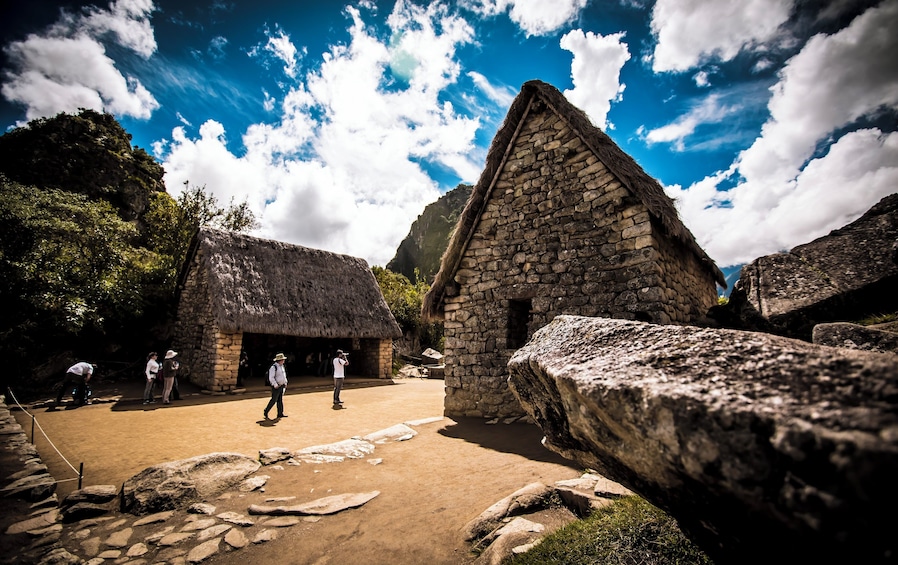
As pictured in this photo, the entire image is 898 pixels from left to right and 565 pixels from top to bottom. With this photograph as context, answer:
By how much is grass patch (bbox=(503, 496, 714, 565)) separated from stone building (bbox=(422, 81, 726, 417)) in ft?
13.3

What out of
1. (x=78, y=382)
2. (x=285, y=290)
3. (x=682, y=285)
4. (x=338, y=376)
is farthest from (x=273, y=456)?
(x=285, y=290)

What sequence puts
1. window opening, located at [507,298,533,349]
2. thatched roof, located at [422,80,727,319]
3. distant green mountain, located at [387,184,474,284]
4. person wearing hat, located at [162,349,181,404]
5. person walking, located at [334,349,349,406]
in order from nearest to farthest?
1. thatched roof, located at [422,80,727,319]
2. window opening, located at [507,298,533,349]
3. person wearing hat, located at [162,349,181,404]
4. person walking, located at [334,349,349,406]
5. distant green mountain, located at [387,184,474,284]

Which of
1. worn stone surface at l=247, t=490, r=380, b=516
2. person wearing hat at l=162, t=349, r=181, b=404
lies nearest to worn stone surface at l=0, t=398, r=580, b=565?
worn stone surface at l=247, t=490, r=380, b=516

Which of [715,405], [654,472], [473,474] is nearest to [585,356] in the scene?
[654,472]

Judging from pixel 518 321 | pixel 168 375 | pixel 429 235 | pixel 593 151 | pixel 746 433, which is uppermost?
pixel 429 235

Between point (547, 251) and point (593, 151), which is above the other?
point (593, 151)

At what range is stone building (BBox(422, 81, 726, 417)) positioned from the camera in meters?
6.36

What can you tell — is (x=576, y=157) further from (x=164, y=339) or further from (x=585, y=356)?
(x=164, y=339)

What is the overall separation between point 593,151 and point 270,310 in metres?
12.9

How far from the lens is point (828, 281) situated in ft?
17.3

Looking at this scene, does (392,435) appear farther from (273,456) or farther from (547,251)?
(547,251)

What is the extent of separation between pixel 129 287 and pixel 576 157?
1801 cm

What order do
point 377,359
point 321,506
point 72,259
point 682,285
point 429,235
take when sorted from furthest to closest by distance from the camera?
point 429,235 → point 377,359 → point 72,259 → point 682,285 → point 321,506

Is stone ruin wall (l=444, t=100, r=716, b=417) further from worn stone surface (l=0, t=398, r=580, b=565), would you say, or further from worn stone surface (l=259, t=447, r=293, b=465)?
worn stone surface (l=0, t=398, r=580, b=565)
